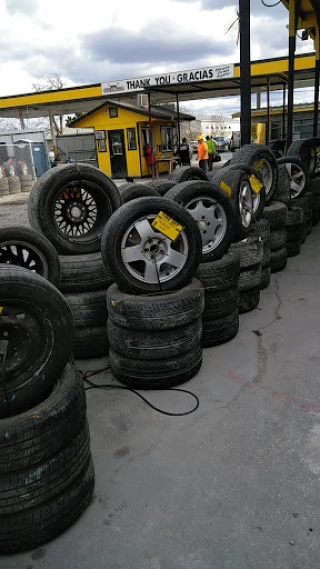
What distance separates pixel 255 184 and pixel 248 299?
156 cm

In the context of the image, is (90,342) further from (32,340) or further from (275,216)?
(275,216)

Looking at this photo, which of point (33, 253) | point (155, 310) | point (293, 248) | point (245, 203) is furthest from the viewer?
point (293, 248)

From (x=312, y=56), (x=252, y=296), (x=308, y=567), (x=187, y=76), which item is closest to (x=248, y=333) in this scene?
(x=252, y=296)

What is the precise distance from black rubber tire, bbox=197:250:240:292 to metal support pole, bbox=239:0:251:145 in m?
4.52

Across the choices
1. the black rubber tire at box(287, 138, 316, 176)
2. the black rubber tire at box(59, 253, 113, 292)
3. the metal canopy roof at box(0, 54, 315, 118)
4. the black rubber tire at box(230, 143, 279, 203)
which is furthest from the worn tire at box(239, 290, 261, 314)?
the metal canopy roof at box(0, 54, 315, 118)

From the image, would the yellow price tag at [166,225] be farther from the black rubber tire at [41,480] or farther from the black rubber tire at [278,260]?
the black rubber tire at [278,260]

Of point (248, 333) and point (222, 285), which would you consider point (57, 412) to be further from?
point (248, 333)

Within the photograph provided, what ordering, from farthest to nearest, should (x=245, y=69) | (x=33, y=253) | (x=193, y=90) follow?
(x=193, y=90) < (x=245, y=69) < (x=33, y=253)

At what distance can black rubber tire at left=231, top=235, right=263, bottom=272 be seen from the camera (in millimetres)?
5062

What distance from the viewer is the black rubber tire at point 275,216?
629cm

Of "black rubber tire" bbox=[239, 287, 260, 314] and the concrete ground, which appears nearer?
the concrete ground

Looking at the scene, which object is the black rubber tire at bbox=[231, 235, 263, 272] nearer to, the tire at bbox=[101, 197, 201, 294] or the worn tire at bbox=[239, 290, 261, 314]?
the worn tire at bbox=[239, 290, 261, 314]

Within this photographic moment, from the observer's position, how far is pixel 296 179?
28.0 feet

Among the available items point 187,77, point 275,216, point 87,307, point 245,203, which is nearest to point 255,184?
point 245,203
